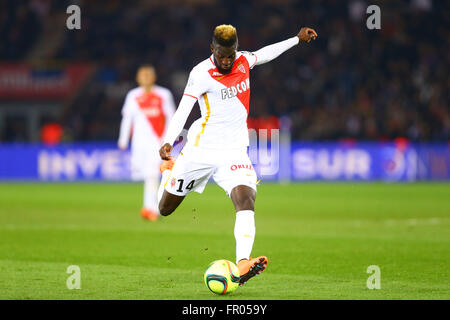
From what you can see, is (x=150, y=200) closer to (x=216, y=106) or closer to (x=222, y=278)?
(x=216, y=106)

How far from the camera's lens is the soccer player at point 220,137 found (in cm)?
764

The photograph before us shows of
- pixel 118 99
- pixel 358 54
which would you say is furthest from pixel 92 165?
pixel 358 54

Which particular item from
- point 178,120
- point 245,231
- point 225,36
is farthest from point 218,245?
point 225,36

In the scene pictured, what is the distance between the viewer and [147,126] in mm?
15320

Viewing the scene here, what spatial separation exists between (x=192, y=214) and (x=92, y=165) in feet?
37.7

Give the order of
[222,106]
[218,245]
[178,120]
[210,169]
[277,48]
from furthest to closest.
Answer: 1. [218,245]
2. [277,48]
3. [210,169]
4. [222,106]
5. [178,120]

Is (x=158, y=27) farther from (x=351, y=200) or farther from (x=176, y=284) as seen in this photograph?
(x=176, y=284)

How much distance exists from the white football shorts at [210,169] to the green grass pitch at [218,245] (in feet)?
2.96

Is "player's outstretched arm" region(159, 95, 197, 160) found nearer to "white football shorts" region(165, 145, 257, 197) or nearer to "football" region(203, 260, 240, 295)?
"white football shorts" region(165, 145, 257, 197)

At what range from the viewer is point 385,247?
1110 centimetres

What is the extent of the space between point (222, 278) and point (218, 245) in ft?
13.1

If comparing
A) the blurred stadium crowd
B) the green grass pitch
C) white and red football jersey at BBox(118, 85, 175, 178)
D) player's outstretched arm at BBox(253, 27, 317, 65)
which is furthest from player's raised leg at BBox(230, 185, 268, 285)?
the blurred stadium crowd
